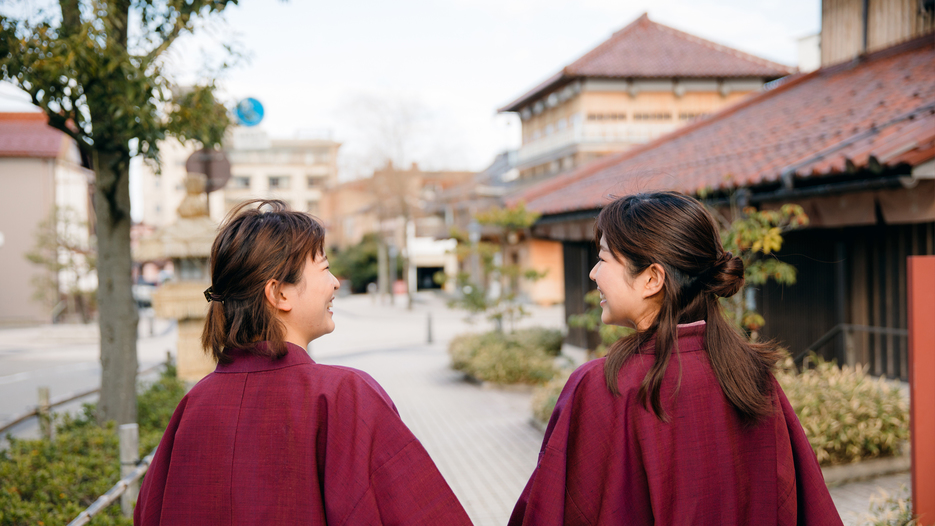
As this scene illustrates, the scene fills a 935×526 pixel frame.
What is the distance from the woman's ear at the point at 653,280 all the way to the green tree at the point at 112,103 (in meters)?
3.75

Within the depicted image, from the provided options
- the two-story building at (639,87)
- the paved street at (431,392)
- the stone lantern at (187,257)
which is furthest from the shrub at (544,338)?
the two-story building at (639,87)

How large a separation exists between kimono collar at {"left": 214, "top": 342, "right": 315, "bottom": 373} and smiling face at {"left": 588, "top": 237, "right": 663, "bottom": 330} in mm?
760

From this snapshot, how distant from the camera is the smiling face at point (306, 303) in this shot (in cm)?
168

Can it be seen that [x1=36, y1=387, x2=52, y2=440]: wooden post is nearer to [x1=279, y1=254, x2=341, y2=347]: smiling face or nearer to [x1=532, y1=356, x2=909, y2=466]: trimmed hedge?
[x1=532, y1=356, x2=909, y2=466]: trimmed hedge

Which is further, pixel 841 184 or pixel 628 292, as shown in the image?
pixel 841 184

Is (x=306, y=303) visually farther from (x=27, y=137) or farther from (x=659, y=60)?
(x=27, y=137)

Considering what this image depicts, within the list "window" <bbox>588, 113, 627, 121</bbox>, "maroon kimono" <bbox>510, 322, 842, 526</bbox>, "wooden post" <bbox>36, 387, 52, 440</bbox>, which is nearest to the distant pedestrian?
"maroon kimono" <bbox>510, 322, 842, 526</bbox>

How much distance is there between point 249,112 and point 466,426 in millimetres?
4148

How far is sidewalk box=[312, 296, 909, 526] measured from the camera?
5.14m

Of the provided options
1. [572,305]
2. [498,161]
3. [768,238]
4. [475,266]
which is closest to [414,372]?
[572,305]

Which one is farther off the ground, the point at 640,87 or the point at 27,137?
the point at 640,87

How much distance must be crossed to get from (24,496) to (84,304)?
22.8 m

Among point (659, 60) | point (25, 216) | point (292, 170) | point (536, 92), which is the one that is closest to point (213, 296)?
point (659, 60)

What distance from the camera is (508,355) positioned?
10.5m
